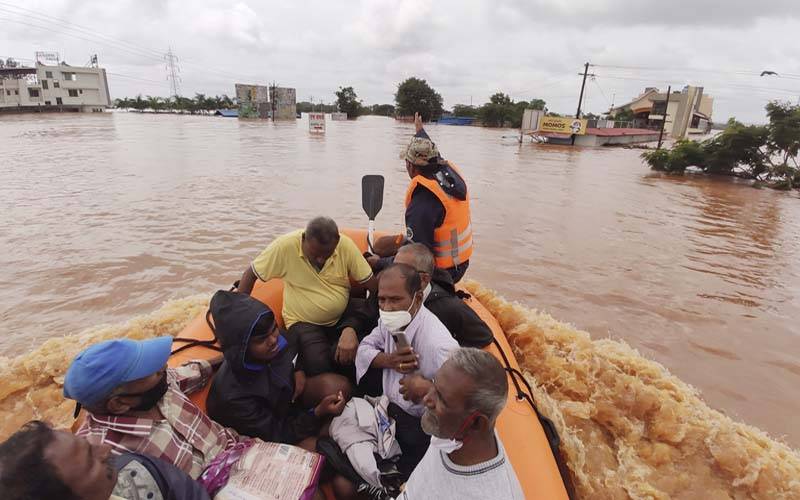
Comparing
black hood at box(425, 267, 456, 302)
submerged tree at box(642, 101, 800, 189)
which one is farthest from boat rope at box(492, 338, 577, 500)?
submerged tree at box(642, 101, 800, 189)

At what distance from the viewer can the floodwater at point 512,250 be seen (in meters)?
4.17

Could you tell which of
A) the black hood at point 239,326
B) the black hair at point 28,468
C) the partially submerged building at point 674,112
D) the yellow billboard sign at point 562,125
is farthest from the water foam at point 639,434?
the partially submerged building at point 674,112

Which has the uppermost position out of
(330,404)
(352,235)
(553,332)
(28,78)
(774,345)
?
(28,78)

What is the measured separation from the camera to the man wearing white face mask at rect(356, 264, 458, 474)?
164 centimetres

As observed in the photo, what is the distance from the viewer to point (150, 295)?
A: 4797 mm

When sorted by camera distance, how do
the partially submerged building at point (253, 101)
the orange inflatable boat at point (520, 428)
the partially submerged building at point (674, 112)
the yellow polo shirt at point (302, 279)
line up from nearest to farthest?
1. the orange inflatable boat at point (520, 428)
2. the yellow polo shirt at point (302, 279)
3. the partially submerged building at point (674, 112)
4. the partially submerged building at point (253, 101)

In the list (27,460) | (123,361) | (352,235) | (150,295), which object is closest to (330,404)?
(123,361)

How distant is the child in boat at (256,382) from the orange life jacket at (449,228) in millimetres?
1079

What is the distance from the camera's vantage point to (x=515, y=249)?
267 inches

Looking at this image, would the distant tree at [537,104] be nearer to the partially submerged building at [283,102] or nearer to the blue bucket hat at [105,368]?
the partially submerged building at [283,102]

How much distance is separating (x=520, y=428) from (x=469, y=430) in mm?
821

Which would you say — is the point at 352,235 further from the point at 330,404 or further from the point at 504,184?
the point at 504,184

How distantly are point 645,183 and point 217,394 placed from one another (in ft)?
49.6

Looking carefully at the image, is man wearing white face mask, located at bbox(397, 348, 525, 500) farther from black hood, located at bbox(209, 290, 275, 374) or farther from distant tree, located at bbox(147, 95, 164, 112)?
distant tree, located at bbox(147, 95, 164, 112)
